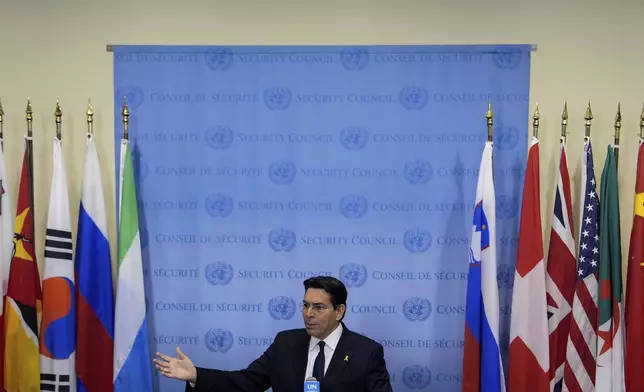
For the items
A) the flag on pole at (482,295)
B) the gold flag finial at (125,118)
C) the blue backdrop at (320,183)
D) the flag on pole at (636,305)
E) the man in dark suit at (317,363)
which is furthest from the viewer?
the blue backdrop at (320,183)

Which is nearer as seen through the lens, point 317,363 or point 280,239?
point 317,363

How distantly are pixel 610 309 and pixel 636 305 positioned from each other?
131mm

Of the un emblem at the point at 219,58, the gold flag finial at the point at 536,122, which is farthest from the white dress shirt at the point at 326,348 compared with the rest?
the un emblem at the point at 219,58

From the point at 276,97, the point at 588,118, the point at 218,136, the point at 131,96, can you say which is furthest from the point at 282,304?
the point at 588,118

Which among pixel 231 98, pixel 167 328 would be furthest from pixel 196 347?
pixel 231 98

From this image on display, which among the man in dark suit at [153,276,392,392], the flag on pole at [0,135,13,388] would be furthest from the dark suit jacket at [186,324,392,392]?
the flag on pole at [0,135,13,388]

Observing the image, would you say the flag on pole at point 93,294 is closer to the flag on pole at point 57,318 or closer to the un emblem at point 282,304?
the flag on pole at point 57,318

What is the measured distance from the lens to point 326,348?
11.7 feet

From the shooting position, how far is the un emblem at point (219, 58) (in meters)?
4.07

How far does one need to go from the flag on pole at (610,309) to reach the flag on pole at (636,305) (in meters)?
0.04

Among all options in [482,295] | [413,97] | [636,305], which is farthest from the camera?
[413,97]

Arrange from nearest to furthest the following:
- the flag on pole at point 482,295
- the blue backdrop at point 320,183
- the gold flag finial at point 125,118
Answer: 1. the flag on pole at point 482,295
2. the gold flag finial at point 125,118
3. the blue backdrop at point 320,183

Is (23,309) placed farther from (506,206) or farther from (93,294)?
(506,206)

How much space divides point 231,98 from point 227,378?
155 centimetres
